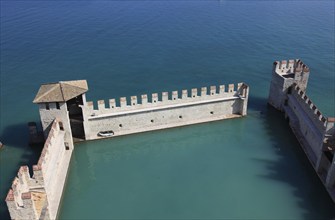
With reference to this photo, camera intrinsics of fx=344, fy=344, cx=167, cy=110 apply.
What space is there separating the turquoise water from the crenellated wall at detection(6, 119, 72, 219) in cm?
109

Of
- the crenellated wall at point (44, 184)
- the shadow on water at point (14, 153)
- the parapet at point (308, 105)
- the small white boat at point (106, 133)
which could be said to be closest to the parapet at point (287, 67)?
the parapet at point (308, 105)

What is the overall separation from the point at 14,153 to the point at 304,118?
22.4 meters

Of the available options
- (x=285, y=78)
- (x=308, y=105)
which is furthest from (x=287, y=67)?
(x=308, y=105)

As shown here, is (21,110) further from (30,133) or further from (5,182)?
(5,182)

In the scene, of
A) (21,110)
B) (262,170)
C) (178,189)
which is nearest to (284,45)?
(262,170)

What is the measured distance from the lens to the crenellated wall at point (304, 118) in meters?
22.9

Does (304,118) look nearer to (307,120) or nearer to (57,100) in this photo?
(307,120)

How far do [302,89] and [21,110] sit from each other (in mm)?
25230

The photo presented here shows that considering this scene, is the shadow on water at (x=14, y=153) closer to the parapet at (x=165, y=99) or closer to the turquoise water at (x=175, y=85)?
the turquoise water at (x=175, y=85)

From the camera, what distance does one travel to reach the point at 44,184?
63.0 ft

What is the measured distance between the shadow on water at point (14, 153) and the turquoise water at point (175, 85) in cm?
9

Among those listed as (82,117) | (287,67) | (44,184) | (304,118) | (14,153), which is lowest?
(14,153)

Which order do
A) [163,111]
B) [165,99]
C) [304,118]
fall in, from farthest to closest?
[163,111]
[165,99]
[304,118]

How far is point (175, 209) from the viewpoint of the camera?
21172mm
